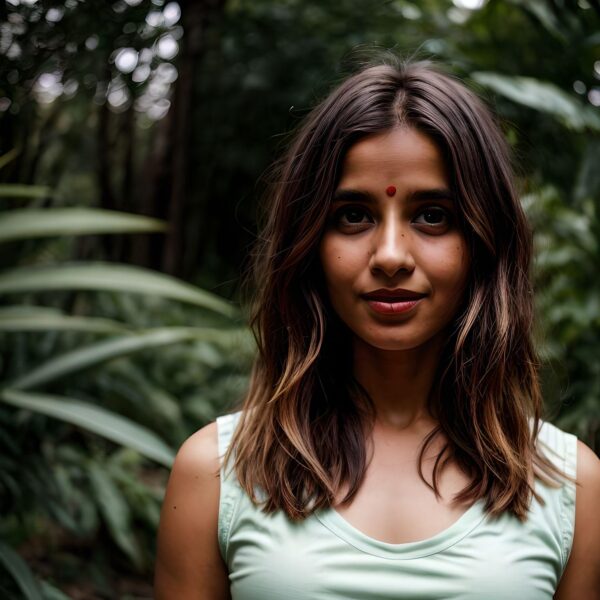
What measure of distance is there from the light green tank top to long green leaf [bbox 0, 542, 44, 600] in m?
0.64

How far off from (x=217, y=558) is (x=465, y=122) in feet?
2.67

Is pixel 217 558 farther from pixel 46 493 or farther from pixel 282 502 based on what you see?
pixel 46 493

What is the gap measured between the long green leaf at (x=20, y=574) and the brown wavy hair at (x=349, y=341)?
0.69 metres

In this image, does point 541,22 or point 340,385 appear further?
point 541,22

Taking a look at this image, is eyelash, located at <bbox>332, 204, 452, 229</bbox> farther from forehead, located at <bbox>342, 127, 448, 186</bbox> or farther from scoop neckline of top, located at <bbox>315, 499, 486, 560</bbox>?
scoop neckline of top, located at <bbox>315, 499, 486, 560</bbox>

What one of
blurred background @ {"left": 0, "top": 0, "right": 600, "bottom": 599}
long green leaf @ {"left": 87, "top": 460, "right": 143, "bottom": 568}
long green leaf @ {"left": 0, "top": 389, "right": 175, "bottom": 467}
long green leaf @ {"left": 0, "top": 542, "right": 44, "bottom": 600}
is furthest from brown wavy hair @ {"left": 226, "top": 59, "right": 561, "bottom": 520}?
→ long green leaf @ {"left": 87, "top": 460, "right": 143, "bottom": 568}

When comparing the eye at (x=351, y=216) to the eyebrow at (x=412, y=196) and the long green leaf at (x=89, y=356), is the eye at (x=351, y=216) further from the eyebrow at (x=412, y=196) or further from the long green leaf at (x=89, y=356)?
the long green leaf at (x=89, y=356)

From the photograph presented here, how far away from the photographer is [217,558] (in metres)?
1.33

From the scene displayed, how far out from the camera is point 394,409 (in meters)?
1.41

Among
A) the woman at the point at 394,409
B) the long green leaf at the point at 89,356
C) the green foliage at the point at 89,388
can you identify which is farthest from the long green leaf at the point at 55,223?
the woman at the point at 394,409

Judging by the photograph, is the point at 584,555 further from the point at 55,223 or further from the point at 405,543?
the point at 55,223

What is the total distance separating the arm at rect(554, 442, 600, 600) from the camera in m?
1.32

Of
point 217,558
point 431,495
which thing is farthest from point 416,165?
point 217,558

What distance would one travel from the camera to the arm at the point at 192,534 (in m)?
1.33
